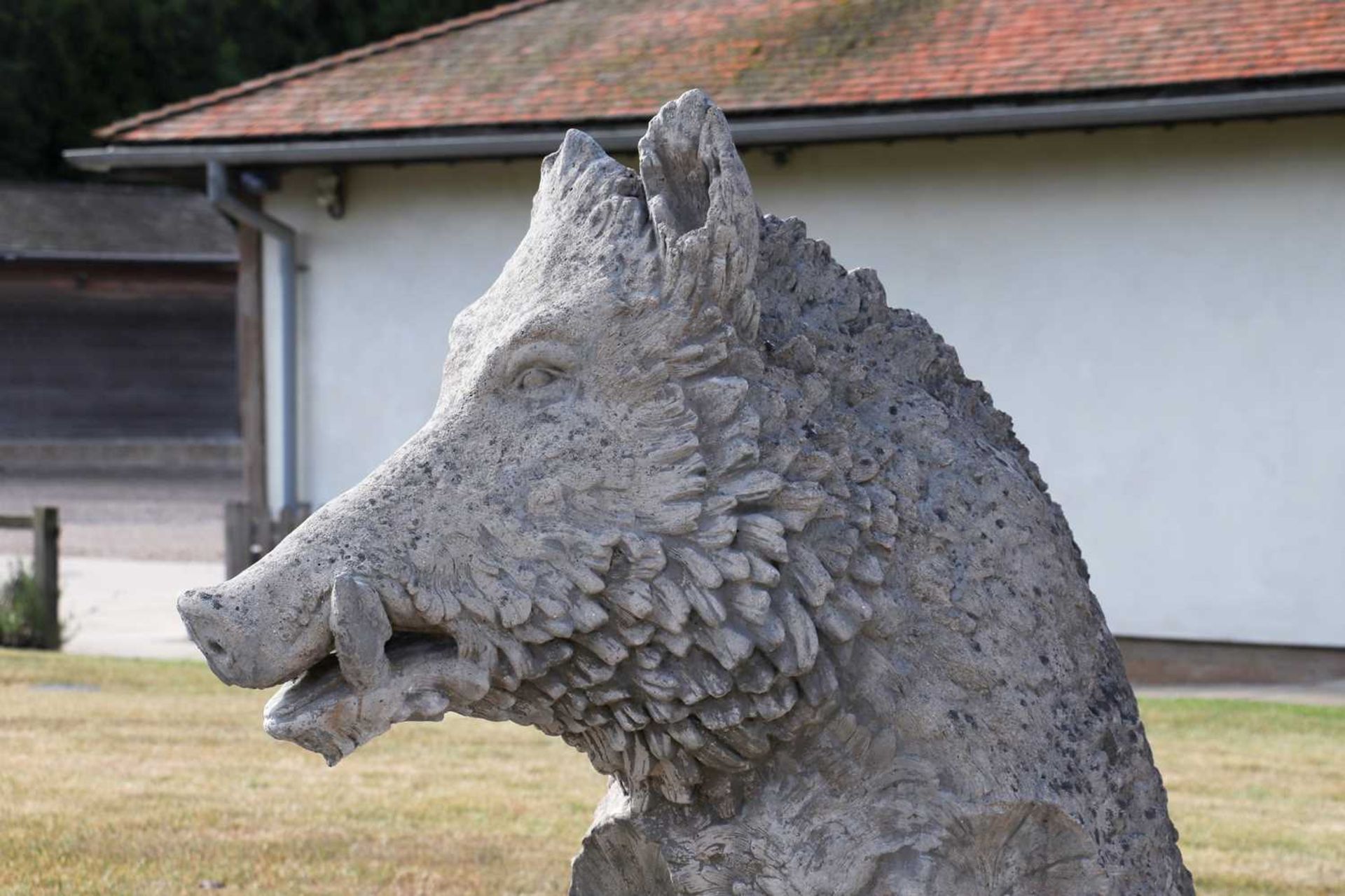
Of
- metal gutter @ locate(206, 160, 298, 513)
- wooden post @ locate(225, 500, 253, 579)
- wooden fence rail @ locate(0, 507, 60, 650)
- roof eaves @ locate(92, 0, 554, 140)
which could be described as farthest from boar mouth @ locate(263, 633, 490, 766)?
roof eaves @ locate(92, 0, 554, 140)

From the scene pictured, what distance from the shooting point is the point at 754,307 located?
7.54ft

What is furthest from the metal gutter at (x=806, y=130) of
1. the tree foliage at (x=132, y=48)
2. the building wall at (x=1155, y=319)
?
the tree foliage at (x=132, y=48)

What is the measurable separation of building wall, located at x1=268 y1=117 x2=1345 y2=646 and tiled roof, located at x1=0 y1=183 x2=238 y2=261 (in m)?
17.6

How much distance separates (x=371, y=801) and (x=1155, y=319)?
600 centimetres

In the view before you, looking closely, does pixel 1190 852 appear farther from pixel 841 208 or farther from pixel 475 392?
pixel 841 208

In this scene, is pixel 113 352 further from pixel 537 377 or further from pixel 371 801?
pixel 537 377

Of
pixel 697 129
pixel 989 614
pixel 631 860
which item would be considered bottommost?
pixel 631 860

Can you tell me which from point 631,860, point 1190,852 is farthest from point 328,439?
point 631,860

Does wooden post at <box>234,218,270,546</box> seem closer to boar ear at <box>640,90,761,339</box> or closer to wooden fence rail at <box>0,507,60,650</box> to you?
wooden fence rail at <box>0,507,60,650</box>

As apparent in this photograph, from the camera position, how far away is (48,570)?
11.1 meters

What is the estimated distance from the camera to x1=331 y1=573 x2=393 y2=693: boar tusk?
2180 millimetres

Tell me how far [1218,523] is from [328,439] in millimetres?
6061

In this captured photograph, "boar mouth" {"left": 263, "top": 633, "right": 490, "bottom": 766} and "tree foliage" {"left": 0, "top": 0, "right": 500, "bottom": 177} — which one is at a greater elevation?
"boar mouth" {"left": 263, "top": 633, "right": 490, "bottom": 766}

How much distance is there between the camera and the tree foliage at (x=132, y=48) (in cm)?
3031
